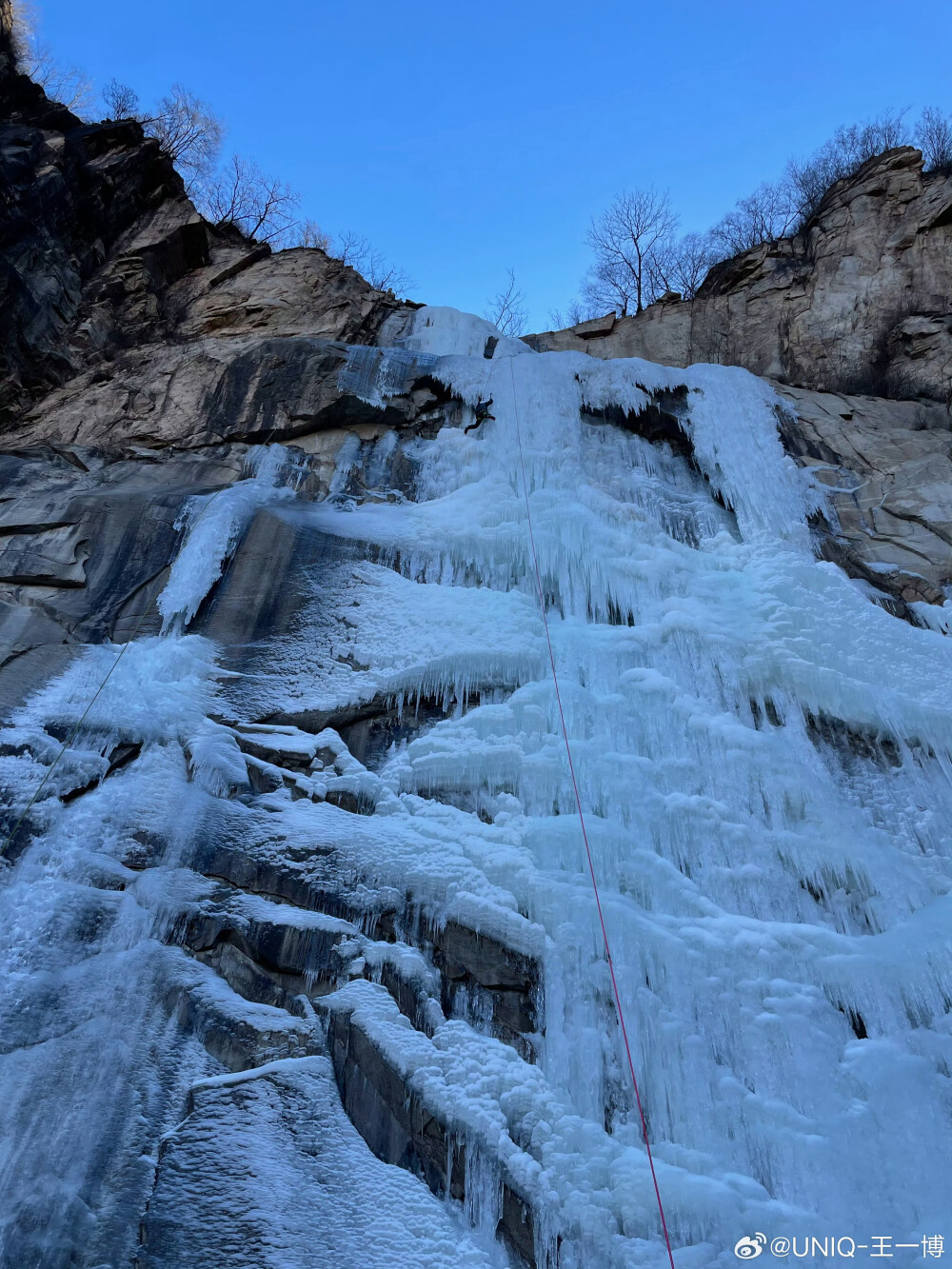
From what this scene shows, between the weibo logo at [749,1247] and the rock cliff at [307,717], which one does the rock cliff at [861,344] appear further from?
the weibo logo at [749,1247]

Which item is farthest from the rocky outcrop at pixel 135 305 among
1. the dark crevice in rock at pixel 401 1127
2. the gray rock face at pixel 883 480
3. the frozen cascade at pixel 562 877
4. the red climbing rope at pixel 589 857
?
the dark crevice in rock at pixel 401 1127

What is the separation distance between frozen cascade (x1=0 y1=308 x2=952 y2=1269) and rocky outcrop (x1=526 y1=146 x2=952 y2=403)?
3740 millimetres

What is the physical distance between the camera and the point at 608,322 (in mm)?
11984

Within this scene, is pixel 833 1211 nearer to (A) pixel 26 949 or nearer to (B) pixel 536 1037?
(B) pixel 536 1037

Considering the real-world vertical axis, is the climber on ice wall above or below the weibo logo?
above

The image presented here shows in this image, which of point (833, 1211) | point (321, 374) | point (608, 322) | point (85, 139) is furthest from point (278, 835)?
point (85, 139)

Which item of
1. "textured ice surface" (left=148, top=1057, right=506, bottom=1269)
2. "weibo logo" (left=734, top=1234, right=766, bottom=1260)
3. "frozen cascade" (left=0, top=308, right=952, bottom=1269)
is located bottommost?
"textured ice surface" (left=148, top=1057, right=506, bottom=1269)

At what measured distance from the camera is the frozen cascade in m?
3.85

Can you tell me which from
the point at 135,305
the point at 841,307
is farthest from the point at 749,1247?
the point at 135,305

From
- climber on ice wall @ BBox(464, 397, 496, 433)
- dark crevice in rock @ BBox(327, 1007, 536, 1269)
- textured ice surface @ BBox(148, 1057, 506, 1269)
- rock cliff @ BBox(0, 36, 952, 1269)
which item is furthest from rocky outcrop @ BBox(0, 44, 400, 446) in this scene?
textured ice surface @ BBox(148, 1057, 506, 1269)

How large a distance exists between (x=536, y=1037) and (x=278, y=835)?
1.92 meters

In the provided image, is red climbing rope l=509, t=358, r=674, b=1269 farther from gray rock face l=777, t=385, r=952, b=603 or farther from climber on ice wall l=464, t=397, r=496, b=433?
gray rock face l=777, t=385, r=952, b=603

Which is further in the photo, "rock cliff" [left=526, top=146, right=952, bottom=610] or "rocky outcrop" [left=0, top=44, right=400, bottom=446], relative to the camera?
"rocky outcrop" [left=0, top=44, right=400, bottom=446]

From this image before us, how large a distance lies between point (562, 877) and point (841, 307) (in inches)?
353
